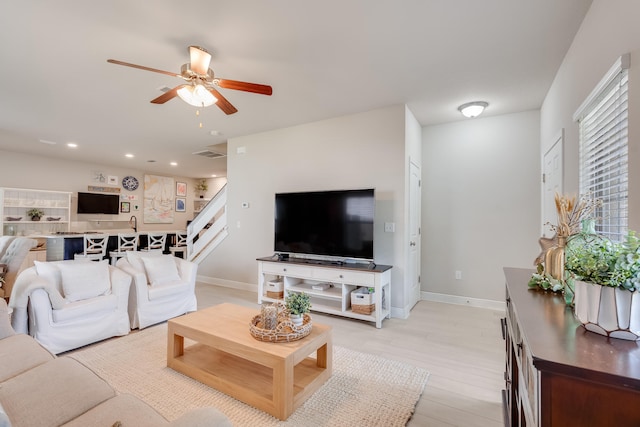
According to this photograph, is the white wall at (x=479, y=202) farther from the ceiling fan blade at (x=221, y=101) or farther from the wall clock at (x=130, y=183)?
the wall clock at (x=130, y=183)

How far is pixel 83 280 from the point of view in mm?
2865

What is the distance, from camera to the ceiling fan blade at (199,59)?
229cm

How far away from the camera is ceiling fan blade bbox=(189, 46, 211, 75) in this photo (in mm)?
2289

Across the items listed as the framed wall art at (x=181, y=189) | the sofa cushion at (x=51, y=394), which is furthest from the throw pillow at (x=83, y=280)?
the framed wall art at (x=181, y=189)

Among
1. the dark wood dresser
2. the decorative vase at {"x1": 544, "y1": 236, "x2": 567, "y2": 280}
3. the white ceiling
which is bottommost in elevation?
the dark wood dresser

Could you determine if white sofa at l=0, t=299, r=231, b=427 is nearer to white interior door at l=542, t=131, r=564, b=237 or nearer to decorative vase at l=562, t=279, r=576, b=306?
decorative vase at l=562, t=279, r=576, b=306

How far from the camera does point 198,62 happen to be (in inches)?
91.4

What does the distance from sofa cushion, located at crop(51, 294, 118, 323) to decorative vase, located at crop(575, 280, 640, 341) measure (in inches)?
141

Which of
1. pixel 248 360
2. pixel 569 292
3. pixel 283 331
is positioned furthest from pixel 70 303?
pixel 569 292

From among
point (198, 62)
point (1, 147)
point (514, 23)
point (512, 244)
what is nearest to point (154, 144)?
point (1, 147)

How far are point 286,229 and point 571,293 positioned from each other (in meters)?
3.32

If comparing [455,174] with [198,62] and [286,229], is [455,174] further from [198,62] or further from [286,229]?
[198,62]

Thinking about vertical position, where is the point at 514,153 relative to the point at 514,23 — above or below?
Result: below

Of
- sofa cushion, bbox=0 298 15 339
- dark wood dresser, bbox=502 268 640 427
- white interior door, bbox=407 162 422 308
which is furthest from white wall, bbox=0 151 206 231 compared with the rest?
dark wood dresser, bbox=502 268 640 427
